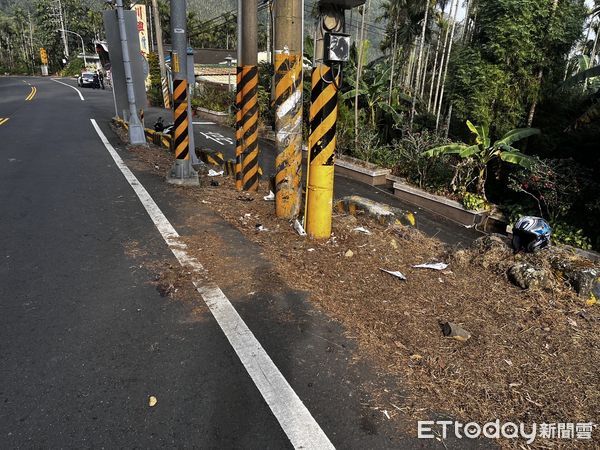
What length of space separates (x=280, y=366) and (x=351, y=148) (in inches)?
465

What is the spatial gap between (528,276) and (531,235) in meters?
0.79

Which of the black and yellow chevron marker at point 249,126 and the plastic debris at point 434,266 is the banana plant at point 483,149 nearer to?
the black and yellow chevron marker at point 249,126

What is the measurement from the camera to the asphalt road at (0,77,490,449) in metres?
2.64

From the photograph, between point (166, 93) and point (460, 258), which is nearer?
point (460, 258)

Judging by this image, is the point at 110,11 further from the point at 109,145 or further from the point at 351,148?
the point at 351,148

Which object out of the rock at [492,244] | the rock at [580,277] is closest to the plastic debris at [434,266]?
the rock at [492,244]

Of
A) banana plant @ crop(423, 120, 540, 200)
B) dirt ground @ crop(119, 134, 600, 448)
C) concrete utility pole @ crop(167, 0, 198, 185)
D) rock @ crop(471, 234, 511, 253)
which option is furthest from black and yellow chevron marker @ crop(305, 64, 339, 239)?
banana plant @ crop(423, 120, 540, 200)

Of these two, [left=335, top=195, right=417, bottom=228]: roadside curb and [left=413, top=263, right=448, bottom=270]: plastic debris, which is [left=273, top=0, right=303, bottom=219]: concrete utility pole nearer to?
[left=335, top=195, right=417, bottom=228]: roadside curb

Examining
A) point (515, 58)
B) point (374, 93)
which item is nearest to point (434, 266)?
point (515, 58)

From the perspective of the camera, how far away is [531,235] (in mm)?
5090

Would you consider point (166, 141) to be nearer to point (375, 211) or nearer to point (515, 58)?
point (375, 211)

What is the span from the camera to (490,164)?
10914 millimetres

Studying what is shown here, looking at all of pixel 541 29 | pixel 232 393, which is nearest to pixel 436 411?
pixel 232 393

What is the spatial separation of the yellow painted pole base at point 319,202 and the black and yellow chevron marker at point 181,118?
3.76 m
